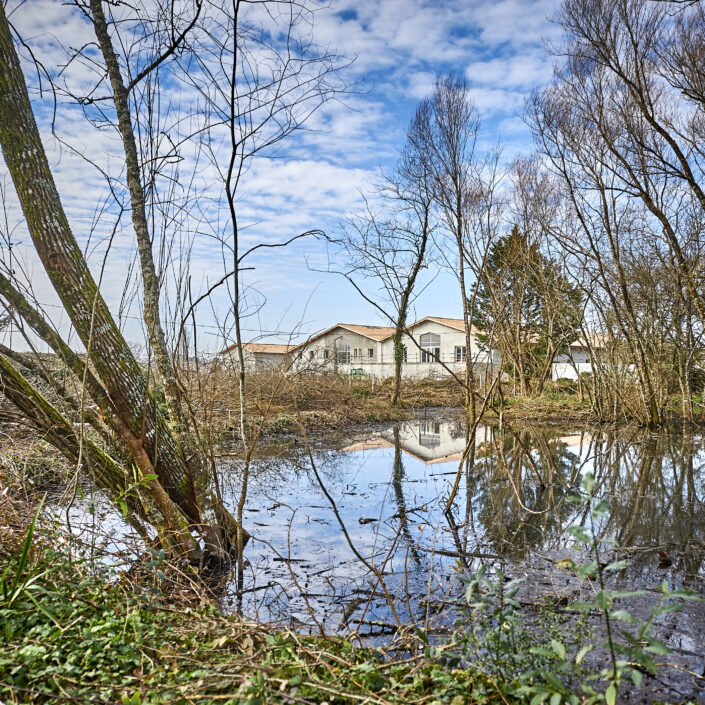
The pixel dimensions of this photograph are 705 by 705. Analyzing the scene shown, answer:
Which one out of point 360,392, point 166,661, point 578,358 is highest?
point 578,358

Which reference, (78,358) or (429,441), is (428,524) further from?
(429,441)

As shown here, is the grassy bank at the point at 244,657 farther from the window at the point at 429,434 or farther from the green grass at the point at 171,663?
the window at the point at 429,434

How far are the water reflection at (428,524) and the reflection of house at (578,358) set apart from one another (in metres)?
4.05

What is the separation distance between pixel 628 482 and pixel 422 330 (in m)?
34.6

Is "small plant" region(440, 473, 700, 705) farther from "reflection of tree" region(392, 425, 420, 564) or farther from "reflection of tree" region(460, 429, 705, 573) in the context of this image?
"reflection of tree" region(460, 429, 705, 573)

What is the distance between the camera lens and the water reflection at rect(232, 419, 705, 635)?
3.75 meters

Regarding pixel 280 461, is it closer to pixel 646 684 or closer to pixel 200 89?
pixel 200 89

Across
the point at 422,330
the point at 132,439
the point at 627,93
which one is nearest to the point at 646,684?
the point at 132,439

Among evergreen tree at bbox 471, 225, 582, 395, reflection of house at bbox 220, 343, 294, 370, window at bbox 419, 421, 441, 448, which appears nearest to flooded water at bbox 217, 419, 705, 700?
reflection of house at bbox 220, 343, 294, 370

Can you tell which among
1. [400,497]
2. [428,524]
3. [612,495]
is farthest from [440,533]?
[612,495]

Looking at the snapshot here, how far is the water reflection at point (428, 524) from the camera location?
375 cm

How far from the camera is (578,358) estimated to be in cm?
4344

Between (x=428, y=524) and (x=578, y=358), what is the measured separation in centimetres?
4209

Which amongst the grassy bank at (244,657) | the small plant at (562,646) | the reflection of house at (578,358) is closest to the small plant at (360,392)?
the reflection of house at (578,358)
